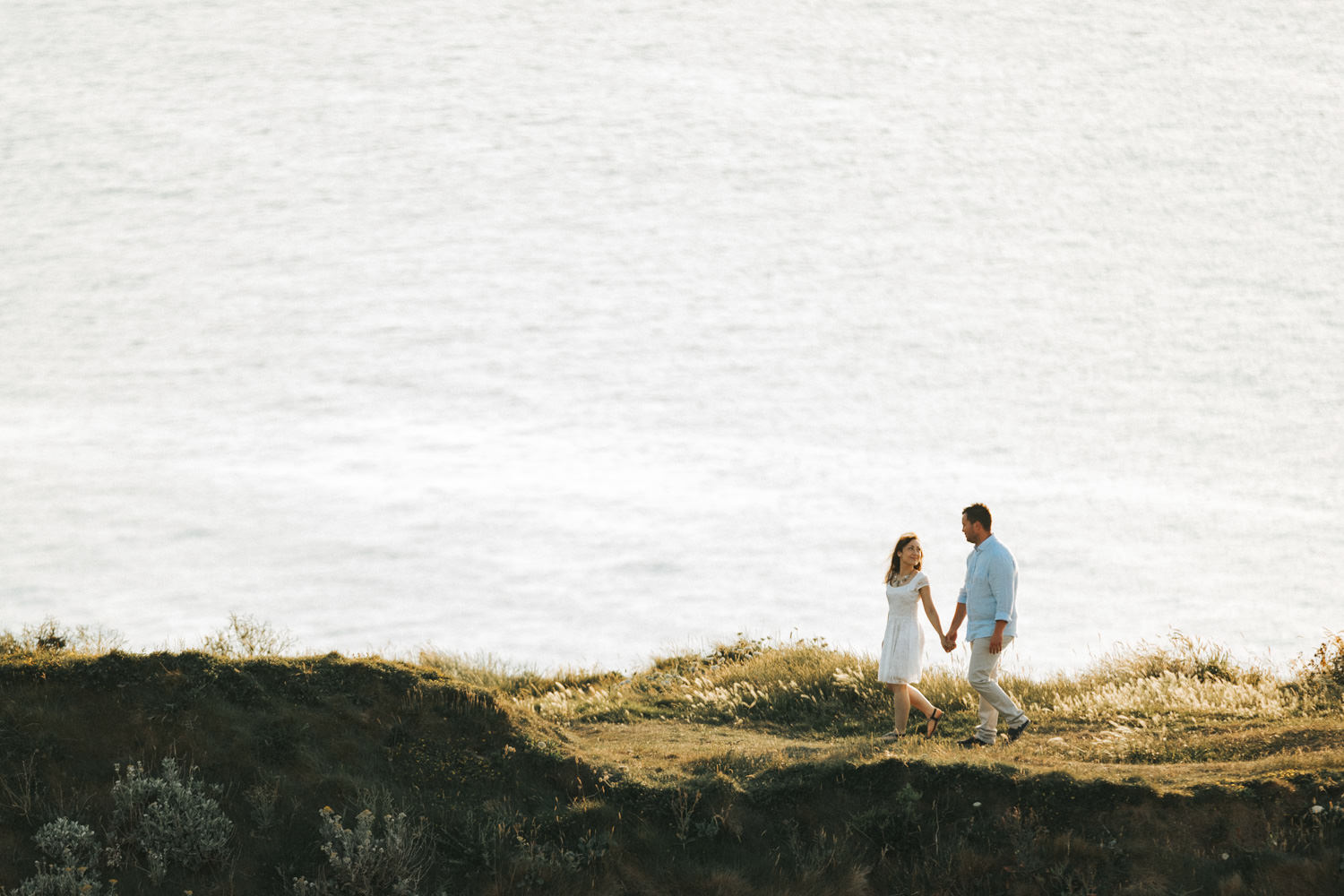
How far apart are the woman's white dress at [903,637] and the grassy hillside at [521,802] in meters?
0.75

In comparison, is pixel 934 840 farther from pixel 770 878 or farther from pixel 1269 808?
pixel 1269 808

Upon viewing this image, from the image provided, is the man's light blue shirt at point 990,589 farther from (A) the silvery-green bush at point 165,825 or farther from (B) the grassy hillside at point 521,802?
(A) the silvery-green bush at point 165,825

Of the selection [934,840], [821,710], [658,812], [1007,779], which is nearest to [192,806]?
[658,812]

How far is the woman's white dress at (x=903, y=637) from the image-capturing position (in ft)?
38.8

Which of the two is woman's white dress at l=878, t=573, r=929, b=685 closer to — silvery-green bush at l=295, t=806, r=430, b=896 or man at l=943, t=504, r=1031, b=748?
→ man at l=943, t=504, r=1031, b=748

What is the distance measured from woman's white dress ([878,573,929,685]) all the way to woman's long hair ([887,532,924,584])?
8 cm

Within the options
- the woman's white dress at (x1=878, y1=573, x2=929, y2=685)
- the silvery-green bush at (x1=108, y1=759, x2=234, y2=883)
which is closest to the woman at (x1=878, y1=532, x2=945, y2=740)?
the woman's white dress at (x1=878, y1=573, x2=929, y2=685)

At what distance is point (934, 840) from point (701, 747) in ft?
9.62

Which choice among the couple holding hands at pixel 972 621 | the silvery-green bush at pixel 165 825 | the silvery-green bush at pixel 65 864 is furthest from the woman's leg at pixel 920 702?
the silvery-green bush at pixel 65 864

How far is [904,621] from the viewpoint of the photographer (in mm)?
11914

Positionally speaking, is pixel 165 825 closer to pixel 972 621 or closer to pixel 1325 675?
pixel 972 621

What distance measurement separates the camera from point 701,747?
1216 cm

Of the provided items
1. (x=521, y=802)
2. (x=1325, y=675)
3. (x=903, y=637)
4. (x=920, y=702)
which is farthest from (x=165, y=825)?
(x=1325, y=675)

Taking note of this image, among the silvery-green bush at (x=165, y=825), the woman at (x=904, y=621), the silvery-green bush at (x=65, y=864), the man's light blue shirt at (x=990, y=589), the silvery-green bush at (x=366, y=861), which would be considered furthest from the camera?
the woman at (x=904, y=621)
